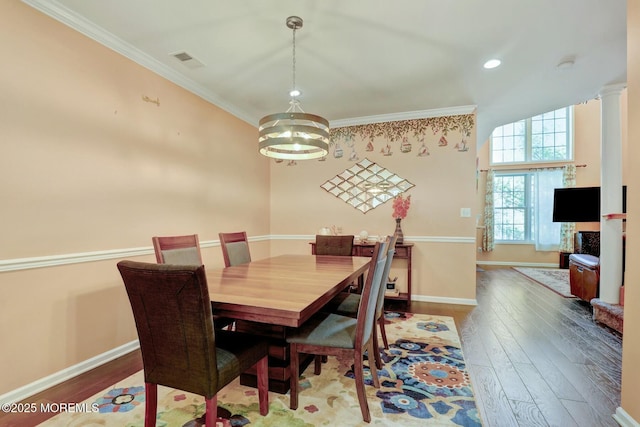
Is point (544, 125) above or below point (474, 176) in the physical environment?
above

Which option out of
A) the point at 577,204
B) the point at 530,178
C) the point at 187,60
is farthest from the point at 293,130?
the point at 530,178

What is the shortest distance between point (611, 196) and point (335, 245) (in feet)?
9.87

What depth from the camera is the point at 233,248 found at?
2.79m

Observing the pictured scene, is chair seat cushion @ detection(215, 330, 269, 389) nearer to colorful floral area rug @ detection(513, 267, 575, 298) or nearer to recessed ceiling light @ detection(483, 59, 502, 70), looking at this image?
recessed ceiling light @ detection(483, 59, 502, 70)

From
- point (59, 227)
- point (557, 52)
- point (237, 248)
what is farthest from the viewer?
point (237, 248)

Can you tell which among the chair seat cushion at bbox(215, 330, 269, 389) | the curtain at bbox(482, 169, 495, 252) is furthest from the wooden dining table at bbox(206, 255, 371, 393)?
the curtain at bbox(482, 169, 495, 252)

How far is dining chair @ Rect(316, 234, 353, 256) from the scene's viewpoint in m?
3.21

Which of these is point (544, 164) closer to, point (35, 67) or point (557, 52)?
point (557, 52)

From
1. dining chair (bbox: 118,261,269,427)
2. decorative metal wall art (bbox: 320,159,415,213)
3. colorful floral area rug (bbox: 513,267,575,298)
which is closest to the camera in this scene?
dining chair (bbox: 118,261,269,427)

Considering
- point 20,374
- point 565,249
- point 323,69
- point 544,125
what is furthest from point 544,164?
point 20,374

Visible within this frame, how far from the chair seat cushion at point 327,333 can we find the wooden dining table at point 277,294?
0.50 feet

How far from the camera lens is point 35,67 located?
6.33 ft

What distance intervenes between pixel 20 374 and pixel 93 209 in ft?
3.66

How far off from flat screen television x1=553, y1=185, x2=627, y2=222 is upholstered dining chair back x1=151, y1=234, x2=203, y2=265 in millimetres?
6163
